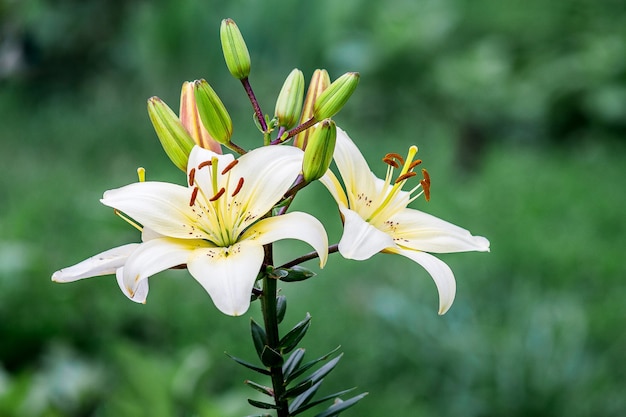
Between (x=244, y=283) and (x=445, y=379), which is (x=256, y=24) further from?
(x=244, y=283)

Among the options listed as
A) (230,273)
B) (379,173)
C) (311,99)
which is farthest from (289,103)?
(379,173)

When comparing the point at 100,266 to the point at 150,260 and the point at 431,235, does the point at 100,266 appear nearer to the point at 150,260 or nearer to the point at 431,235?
the point at 150,260

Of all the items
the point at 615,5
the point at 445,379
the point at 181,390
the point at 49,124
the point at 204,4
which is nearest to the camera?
the point at 181,390

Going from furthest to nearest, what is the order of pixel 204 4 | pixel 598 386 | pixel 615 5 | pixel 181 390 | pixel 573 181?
1. pixel 615 5
2. pixel 204 4
3. pixel 573 181
4. pixel 598 386
5. pixel 181 390

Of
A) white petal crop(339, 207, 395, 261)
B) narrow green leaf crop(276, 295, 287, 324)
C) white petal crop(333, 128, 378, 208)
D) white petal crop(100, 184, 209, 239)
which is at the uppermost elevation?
white petal crop(333, 128, 378, 208)

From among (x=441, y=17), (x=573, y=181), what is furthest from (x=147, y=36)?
(x=573, y=181)

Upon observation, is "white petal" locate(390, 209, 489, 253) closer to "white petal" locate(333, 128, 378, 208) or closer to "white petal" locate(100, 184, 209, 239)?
"white petal" locate(333, 128, 378, 208)

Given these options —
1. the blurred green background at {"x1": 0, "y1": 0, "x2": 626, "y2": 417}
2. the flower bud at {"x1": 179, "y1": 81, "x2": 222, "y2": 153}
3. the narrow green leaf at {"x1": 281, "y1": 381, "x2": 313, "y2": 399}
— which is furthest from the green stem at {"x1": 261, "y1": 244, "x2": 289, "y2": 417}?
the blurred green background at {"x1": 0, "y1": 0, "x2": 626, "y2": 417}
